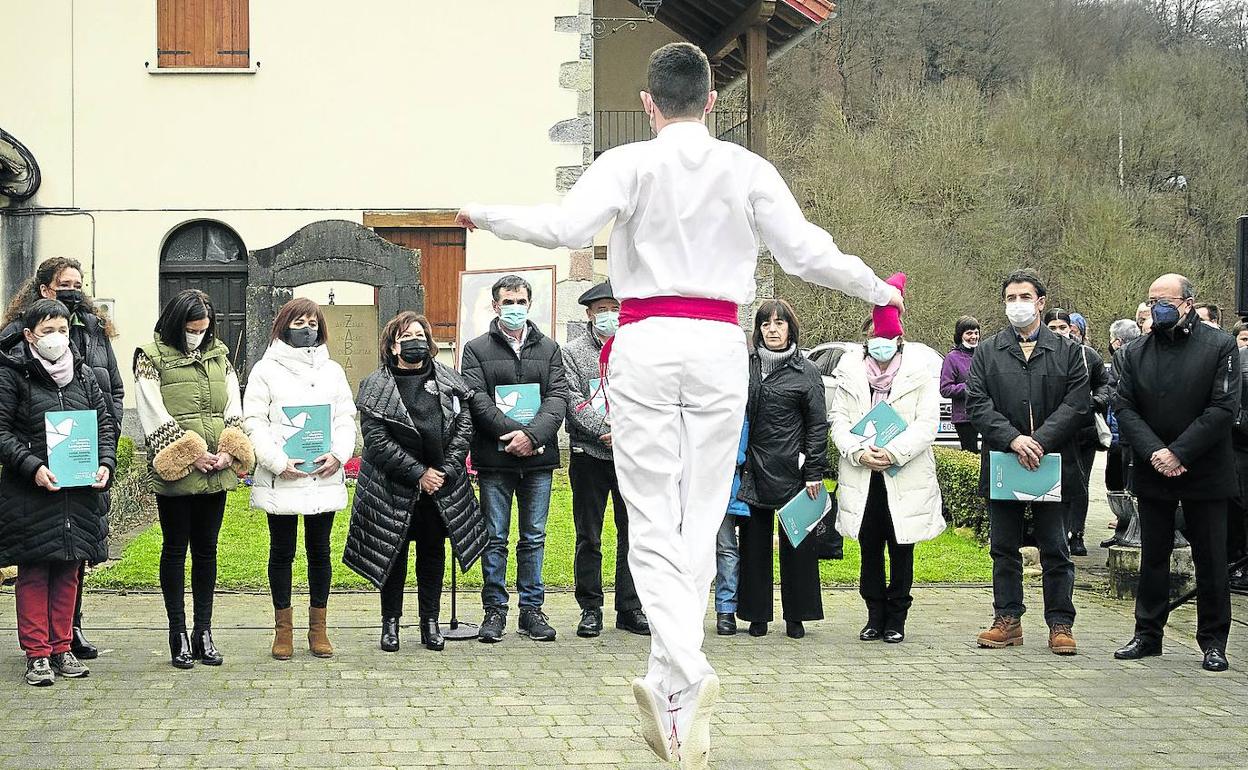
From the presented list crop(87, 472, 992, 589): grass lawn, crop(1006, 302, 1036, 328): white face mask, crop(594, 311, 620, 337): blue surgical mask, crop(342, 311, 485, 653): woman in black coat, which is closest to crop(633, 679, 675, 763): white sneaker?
crop(342, 311, 485, 653): woman in black coat

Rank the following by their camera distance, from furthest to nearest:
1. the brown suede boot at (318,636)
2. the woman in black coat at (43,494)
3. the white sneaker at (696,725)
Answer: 1. the brown suede boot at (318,636)
2. the woman in black coat at (43,494)
3. the white sneaker at (696,725)

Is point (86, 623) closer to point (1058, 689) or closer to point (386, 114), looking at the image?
point (1058, 689)

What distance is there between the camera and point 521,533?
8984mm

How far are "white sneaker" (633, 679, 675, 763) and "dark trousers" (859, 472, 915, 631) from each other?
371 centimetres

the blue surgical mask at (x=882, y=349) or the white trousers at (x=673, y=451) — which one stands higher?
the blue surgical mask at (x=882, y=349)

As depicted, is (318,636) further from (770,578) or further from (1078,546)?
(1078,546)

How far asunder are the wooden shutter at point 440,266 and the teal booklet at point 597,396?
1099 cm

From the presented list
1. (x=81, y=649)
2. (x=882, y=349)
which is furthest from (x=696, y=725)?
(x=882, y=349)

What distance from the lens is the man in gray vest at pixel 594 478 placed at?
29.2 feet

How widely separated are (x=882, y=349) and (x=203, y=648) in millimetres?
4105

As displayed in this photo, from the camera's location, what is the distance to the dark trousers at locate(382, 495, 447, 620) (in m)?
8.30

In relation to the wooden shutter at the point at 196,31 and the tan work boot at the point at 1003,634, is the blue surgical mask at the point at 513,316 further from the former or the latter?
the wooden shutter at the point at 196,31

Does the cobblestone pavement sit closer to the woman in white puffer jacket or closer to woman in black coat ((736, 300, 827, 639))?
woman in black coat ((736, 300, 827, 639))

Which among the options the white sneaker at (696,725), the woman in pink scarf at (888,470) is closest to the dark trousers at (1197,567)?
the woman in pink scarf at (888,470)
